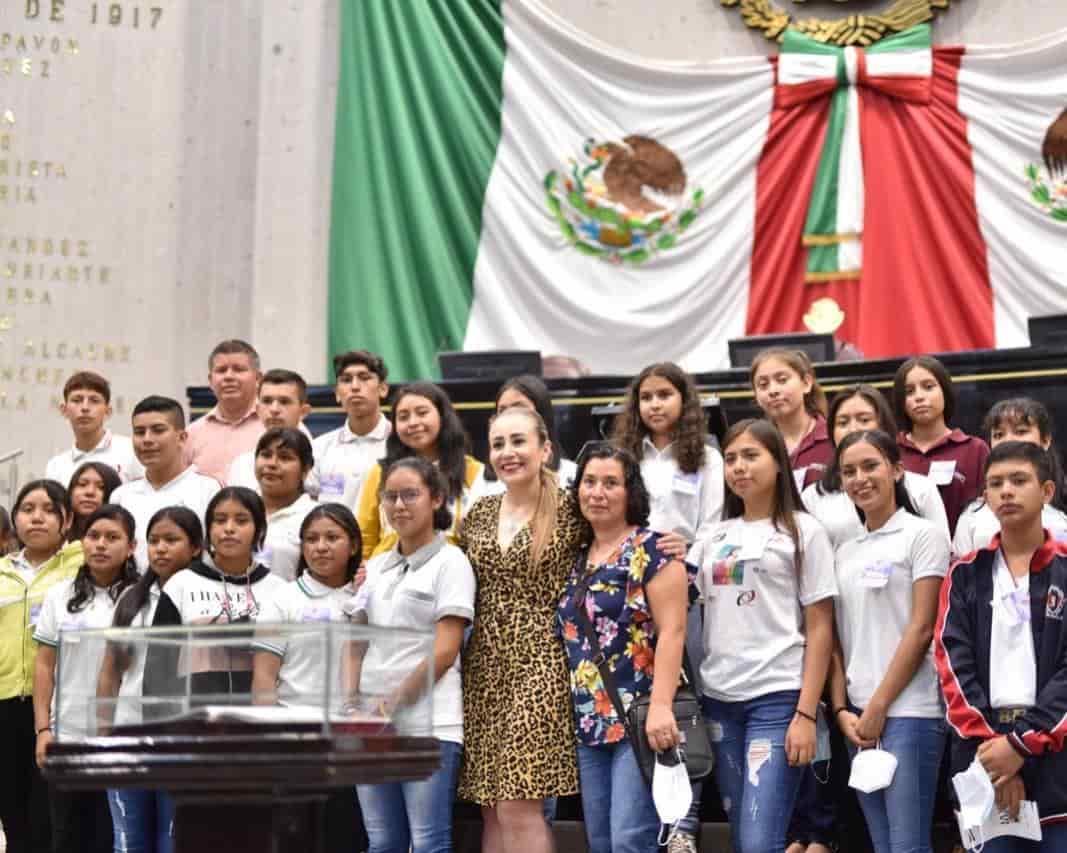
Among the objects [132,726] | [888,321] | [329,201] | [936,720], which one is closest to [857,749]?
[936,720]

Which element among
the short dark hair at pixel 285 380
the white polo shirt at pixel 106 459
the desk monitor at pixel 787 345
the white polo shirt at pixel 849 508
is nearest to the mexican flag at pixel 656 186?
the desk monitor at pixel 787 345

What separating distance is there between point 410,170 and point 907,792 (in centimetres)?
662

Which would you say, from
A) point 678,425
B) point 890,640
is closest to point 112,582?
point 678,425

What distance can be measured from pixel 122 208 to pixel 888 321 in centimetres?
455

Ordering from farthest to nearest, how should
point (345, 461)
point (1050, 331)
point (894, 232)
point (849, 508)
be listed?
1. point (894, 232)
2. point (1050, 331)
3. point (345, 461)
4. point (849, 508)

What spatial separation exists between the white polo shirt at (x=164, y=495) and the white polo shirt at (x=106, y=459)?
0.67 m

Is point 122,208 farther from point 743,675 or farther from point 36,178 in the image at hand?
point 743,675

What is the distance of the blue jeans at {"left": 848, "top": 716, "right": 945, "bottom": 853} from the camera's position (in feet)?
14.8

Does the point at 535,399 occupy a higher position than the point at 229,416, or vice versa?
the point at 229,416

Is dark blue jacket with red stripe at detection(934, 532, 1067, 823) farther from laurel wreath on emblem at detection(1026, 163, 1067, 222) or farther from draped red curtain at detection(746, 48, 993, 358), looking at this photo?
laurel wreath on emblem at detection(1026, 163, 1067, 222)

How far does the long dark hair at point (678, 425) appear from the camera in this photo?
5387 mm

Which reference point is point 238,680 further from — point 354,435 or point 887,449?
point 354,435

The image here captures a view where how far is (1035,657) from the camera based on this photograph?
431 cm

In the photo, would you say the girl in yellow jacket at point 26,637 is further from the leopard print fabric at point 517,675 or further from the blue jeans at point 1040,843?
the blue jeans at point 1040,843
